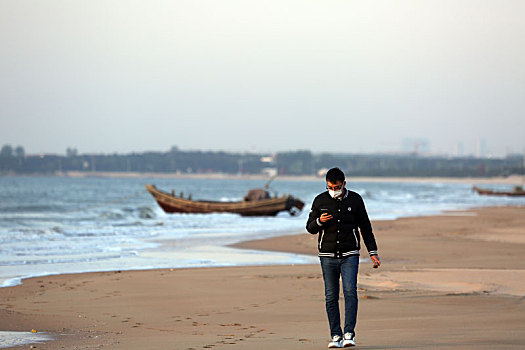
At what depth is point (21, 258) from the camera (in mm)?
16297

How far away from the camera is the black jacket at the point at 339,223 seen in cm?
616

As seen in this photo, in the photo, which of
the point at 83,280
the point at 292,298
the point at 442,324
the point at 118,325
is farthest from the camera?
the point at 83,280

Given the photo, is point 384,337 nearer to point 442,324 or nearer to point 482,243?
point 442,324

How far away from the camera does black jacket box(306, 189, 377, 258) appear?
20.2 ft

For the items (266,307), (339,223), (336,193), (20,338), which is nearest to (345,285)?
(339,223)

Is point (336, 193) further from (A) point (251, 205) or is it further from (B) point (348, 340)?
(A) point (251, 205)

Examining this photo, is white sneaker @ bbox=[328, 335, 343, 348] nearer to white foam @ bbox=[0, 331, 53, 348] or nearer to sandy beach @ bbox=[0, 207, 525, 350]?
sandy beach @ bbox=[0, 207, 525, 350]

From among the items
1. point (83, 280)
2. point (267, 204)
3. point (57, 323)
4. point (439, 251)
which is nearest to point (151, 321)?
point (57, 323)

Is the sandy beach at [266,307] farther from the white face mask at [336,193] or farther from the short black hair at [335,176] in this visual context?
the short black hair at [335,176]

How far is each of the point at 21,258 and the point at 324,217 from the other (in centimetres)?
1184

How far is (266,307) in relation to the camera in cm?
930

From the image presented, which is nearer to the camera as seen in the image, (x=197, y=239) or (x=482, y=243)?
(x=482, y=243)

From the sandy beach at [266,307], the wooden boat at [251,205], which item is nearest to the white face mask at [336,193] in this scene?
the sandy beach at [266,307]

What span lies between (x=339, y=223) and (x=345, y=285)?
58 centimetres
